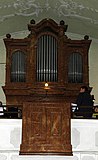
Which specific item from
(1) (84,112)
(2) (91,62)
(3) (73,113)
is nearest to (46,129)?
(3) (73,113)

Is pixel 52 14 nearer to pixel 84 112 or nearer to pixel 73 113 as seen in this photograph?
pixel 73 113

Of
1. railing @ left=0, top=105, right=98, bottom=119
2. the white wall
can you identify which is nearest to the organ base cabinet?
railing @ left=0, top=105, right=98, bottom=119

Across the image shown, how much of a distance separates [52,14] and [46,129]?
4.88 m

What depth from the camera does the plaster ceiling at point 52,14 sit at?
12805mm

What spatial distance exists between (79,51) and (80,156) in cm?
452

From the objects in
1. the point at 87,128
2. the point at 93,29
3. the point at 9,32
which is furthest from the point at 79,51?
the point at 87,128

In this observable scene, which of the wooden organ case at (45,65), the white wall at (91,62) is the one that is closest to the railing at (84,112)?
the wooden organ case at (45,65)

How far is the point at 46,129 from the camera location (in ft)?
31.6

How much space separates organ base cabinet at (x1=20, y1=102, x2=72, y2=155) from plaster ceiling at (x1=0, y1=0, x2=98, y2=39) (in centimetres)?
371

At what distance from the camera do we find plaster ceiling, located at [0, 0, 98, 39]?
42.0 ft

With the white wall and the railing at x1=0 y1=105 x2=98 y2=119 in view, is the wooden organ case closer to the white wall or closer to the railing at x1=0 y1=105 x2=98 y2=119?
the white wall

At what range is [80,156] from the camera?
9.61 metres

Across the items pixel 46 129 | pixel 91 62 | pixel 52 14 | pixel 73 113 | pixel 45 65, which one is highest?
pixel 52 14

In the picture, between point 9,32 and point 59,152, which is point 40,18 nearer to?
point 9,32
